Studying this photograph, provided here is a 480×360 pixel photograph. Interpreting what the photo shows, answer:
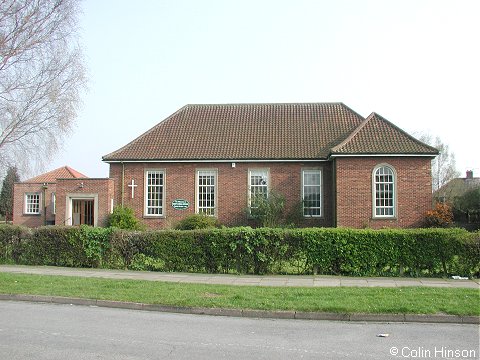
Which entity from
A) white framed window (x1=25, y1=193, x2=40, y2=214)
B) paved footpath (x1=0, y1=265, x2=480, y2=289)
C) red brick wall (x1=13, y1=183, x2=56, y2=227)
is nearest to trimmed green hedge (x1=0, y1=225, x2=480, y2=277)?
paved footpath (x1=0, y1=265, x2=480, y2=289)

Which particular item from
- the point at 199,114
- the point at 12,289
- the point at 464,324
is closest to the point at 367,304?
the point at 464,324

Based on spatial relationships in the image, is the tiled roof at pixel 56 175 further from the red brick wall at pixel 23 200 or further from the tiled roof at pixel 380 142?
the tiled roof at pixel 380 142

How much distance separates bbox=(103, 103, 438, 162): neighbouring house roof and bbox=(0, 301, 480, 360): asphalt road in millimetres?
18116

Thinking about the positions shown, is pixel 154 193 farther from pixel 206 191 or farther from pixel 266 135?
pixel 266 135

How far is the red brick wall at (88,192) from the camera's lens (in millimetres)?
29828

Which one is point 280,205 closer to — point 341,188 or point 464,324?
point 341,188

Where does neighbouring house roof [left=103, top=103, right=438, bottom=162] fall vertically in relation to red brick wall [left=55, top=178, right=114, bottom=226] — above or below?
above

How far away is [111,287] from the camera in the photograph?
13438 millimetres

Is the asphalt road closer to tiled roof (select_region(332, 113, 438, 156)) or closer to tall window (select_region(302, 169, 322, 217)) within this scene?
tiled roof (select_region(332, 113, 438, 156))

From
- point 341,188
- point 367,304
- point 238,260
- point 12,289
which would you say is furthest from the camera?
point 341,188

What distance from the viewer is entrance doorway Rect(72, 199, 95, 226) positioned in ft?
102

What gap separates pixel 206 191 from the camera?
2989 cm

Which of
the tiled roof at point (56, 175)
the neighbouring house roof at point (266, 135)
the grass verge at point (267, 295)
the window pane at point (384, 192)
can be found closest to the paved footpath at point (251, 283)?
the grass verge at point (267, 295)

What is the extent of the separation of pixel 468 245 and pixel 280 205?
13.4 metres
